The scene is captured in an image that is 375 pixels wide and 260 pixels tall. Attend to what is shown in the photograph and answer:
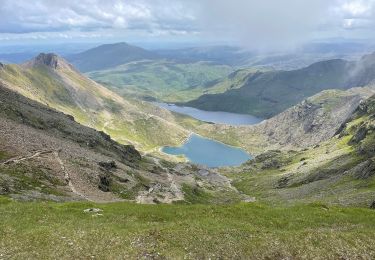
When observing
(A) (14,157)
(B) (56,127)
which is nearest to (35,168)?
(A) (14,157)

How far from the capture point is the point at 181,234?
137ft

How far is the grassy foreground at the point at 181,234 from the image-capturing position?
38250 mm

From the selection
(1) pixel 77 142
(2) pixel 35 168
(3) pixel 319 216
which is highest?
(3) pixel 319 216

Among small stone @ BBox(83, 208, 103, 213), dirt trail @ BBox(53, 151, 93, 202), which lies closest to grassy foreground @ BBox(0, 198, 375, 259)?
small stone @ BBox(83, 208, 103, 213)

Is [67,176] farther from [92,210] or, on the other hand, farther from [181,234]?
[181,234]

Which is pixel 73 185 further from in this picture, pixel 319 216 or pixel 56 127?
pixel 56 127

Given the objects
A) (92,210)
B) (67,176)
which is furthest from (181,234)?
(67,176)

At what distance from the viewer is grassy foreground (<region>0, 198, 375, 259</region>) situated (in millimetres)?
38250

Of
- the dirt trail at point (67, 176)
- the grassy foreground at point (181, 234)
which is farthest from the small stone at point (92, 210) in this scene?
the dirt trail at point (67, 176)

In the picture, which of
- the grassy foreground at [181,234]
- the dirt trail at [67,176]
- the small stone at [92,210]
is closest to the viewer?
the grassy foreground at [181,234]

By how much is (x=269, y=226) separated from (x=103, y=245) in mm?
18813

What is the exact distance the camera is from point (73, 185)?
340ft

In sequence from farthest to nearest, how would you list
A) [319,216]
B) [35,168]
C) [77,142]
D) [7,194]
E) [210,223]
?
[77,142] → [35,168] → [7,194] → [319,216] → [210,223]

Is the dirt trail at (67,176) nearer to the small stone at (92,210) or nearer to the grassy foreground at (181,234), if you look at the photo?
the small stone at (92,210)
